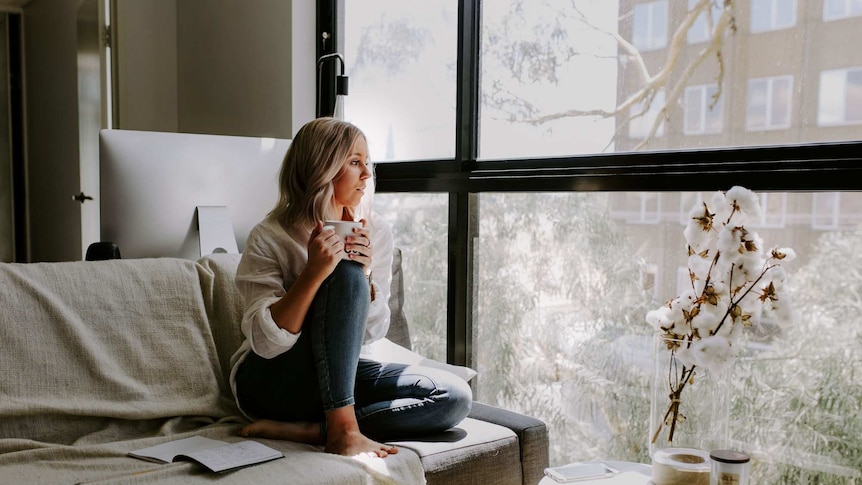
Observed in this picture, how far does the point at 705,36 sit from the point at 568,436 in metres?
1.16

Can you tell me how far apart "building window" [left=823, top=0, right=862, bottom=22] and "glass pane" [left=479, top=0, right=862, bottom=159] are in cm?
2

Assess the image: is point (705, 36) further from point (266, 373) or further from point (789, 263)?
point (266, 373)

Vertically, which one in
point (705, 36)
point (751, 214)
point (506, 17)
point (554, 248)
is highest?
point (506, 17)

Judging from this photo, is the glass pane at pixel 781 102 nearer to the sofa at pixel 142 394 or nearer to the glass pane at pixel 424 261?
the sofa at pixel 142 394

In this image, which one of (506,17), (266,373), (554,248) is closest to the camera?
(266,373)

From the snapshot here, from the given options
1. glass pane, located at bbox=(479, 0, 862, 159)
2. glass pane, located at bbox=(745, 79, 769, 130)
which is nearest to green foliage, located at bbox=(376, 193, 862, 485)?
glass pane, located at bbox=(479, 0, 862, 159)

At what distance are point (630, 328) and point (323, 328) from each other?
86cm

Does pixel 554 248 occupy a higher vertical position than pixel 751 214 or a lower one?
lower

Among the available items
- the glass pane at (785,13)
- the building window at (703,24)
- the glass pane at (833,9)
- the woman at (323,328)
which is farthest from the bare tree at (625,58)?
the woman at (323,328)

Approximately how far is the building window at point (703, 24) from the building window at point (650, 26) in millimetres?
74

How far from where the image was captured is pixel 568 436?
223cm

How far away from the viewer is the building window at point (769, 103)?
5.82 ft

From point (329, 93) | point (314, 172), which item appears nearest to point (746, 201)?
point (314, 172)

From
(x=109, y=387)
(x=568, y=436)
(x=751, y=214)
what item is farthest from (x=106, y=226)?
(x=751, y=214)
